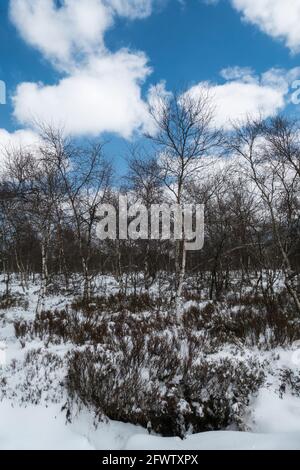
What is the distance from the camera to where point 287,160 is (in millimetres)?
9227

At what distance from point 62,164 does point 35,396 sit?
8.42 meters

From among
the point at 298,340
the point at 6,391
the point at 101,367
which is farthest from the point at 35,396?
the point at 298,340

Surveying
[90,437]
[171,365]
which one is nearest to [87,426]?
[90,437]

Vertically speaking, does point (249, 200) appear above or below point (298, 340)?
above

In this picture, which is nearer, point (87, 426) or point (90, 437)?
point (90, 437)

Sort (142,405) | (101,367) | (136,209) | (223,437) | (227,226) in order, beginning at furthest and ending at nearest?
1. (136,209)
2. (227,226)
3. (101,367)
4. (142,405)
5. (223,437)

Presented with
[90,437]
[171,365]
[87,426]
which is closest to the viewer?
[90,437]

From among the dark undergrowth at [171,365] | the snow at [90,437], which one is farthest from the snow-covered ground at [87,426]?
the dark undergrowth at [171,365]

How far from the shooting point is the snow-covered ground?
3.54 metres

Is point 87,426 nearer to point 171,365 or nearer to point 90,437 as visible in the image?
point 90,437

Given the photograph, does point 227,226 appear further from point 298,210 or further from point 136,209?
point 136,209

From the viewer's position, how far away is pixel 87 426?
155 inches

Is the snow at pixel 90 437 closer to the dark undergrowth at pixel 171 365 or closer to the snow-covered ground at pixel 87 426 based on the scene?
the snow-covered ground at pixel 87 426

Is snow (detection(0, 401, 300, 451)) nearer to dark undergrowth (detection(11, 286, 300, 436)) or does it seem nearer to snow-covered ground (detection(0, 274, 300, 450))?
snow-covered ground (detection(0, 274, 300, 450))
